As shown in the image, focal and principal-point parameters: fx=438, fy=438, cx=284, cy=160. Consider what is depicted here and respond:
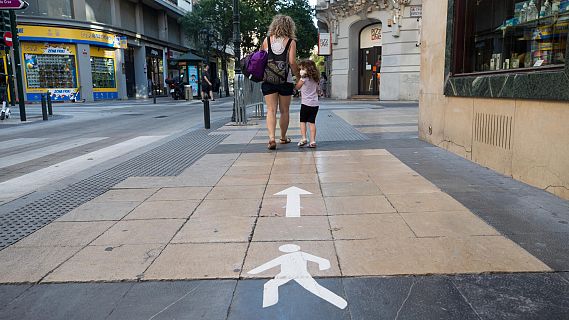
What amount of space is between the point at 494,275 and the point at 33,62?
31955 millimetres

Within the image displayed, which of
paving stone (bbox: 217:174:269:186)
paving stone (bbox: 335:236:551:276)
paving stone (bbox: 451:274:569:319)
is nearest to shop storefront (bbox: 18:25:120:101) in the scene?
paving stone (bbox: 217:174:269:186)

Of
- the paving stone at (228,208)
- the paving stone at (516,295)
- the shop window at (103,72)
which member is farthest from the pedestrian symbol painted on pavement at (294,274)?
the shop window at (103,72)

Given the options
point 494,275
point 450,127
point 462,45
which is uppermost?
point 462,45

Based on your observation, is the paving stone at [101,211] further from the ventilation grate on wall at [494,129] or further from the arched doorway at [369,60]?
the arched doorway at [369,60]

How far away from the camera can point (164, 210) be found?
4.30 meters

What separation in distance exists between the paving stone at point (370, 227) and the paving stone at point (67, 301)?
170cm

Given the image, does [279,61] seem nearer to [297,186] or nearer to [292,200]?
[297,186]

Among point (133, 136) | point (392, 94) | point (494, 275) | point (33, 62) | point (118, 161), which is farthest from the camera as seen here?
point (33, 62)

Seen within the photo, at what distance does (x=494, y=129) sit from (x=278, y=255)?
3.74 metres

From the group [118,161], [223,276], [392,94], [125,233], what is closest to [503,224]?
[223,276]

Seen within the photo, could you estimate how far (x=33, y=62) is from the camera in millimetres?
28469

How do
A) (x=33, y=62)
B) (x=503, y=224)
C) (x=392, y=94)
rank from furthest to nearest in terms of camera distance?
1. (x=33, y=62)
2. (x=392, y=94)
3. (x=503, y=224)

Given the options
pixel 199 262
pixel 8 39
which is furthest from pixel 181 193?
pixel 8 39

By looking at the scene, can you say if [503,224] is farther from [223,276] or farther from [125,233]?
[125,233]
